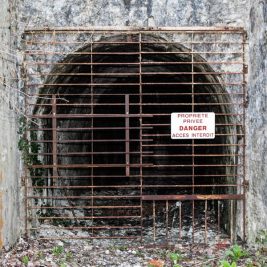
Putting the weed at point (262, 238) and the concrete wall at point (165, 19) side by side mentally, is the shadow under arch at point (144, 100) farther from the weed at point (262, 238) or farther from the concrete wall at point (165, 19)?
the weed at point (262, 238)

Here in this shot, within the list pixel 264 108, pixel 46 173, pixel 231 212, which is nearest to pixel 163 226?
pixel 231 212

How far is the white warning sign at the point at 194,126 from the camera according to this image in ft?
22.1

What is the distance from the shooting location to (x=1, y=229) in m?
5.83

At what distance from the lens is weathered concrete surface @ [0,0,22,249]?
19.6 feet

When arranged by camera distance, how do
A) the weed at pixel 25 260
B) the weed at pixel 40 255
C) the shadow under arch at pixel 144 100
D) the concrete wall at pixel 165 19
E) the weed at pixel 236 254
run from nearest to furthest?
1. the weed at pixel 25 260
2. the weed at pixel 236 254
3. the weed at pixel 40 255
4. the concrete wall at pixel 165 19
5. the shadow under arch at pixel 144 100

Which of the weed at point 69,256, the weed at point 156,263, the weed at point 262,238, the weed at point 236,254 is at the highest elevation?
the weed at point 262,238

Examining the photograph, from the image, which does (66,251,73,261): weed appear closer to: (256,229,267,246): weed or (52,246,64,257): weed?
(52,246,64,257): weed

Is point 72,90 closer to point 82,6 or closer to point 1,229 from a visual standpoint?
point 82,6

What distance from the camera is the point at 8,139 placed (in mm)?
6184

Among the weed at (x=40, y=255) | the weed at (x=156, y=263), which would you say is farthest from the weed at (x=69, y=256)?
the weed at (x=156, y=263)

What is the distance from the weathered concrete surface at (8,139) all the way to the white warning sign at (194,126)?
2039 mm

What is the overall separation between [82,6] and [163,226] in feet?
12.2

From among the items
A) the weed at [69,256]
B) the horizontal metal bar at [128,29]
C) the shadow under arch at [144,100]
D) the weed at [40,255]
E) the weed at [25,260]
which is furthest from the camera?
the shadow under arch at [144,100]

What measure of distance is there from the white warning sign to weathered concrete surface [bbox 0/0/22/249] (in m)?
2.04
